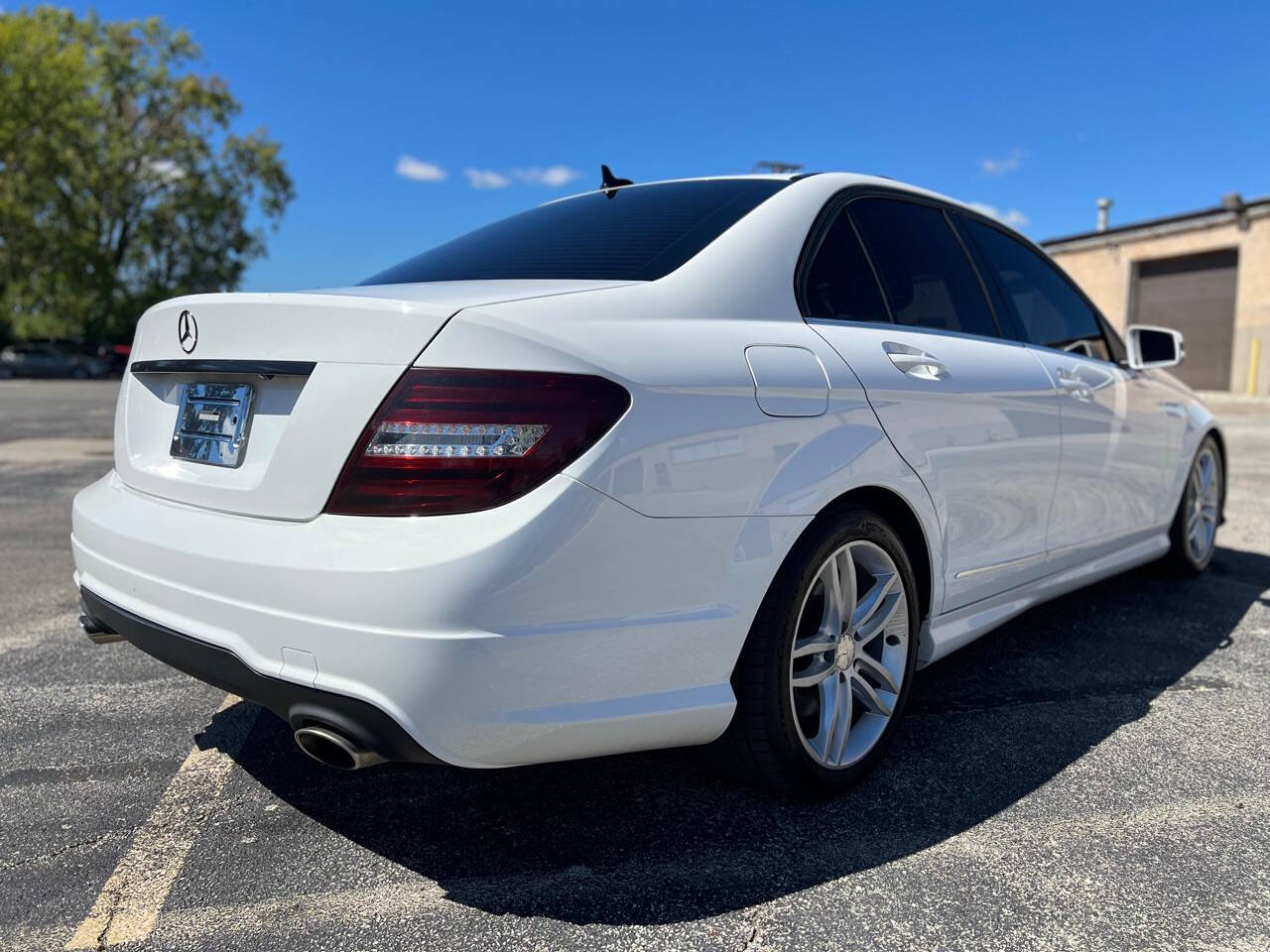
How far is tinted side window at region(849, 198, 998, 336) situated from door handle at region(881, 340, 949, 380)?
0.16 m

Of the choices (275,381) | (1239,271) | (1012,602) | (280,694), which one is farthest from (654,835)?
(1239,271)

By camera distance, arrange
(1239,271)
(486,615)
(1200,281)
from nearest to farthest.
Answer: (486,615) < (1239,271) < (1200,281)

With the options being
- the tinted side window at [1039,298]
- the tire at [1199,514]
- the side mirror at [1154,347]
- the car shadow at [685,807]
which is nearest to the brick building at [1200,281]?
the tire at [1199,514]

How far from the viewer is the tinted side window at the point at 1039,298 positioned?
11.4 ft

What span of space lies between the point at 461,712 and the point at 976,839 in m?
1.27

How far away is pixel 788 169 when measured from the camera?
117 inches

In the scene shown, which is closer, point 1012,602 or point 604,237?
point 604,237

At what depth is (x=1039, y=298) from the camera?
370cm

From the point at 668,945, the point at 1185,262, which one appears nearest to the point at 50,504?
the point at 668,945

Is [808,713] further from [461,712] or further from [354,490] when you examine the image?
[354,490]

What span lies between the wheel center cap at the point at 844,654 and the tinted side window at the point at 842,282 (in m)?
0.83

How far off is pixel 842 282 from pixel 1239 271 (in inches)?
1028

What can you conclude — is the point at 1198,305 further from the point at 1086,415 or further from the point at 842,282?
the point at 842,282

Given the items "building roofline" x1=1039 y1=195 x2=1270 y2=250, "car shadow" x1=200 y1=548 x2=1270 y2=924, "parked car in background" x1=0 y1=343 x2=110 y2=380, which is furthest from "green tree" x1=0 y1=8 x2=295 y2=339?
"car shadow" x1=200 y1=548 x2=1270 y2=924
